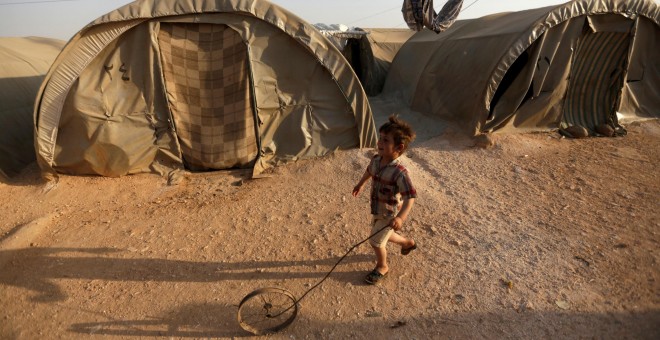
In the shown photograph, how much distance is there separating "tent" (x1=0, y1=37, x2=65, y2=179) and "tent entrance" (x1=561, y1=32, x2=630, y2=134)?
972cm

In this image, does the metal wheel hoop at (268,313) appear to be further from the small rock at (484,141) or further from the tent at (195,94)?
the small rock at (484,141)

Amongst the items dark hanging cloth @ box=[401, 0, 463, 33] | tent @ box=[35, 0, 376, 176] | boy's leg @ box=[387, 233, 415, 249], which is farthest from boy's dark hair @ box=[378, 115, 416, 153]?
dark hanging cloth @ box=[401, 0, 463, 33]

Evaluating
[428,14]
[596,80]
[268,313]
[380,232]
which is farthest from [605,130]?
[268,313]

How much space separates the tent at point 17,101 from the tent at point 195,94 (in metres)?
1.23

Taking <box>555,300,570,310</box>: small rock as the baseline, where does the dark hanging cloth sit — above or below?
above

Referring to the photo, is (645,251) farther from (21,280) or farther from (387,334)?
(21,280)

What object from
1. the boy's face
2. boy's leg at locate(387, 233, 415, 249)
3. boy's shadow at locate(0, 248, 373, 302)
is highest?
the boy's face

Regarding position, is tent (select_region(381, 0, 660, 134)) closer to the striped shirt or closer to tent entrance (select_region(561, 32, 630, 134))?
tent entrance (select_region(561, 32, 630, 134))

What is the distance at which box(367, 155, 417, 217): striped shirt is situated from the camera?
306 cm

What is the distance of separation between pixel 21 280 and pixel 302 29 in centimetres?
452

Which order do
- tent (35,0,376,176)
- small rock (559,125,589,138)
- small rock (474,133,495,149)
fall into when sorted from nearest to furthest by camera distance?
tent (35,0,376,176) → small rock (474,133,495,149) → small rock (559,125,589,138)

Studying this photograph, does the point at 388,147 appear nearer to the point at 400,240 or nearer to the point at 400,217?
the point at 400,217

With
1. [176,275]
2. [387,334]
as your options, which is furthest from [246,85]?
[387,334]

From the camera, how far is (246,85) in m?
5.98
